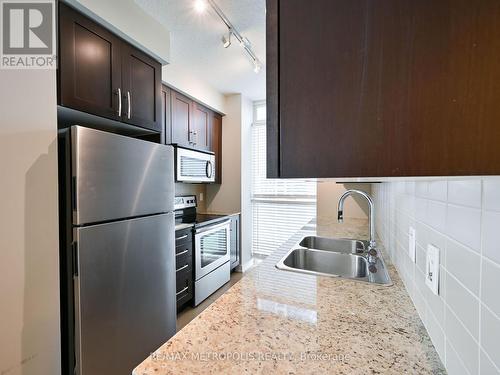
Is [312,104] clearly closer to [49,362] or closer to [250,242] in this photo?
[49,362]

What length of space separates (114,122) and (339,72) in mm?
1916

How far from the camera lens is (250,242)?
12.7 feet

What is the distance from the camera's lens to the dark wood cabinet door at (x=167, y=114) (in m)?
2.53

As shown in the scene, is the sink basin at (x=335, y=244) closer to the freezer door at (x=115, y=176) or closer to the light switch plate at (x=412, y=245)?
the light switch plate at (x=412, y=245)

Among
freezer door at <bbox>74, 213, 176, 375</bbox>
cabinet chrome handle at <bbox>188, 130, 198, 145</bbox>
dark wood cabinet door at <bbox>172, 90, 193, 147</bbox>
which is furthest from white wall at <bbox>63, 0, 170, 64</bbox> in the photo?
freezer door at <bbox>74, 213, 176, 375</bbox>

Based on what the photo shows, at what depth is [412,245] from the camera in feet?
2.66

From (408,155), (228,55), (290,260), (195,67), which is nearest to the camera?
(408,155)

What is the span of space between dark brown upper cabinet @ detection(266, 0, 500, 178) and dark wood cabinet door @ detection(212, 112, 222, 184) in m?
3.20

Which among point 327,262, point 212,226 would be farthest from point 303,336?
point 212,226

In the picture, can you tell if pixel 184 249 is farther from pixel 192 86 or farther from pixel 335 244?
pixel 192 86

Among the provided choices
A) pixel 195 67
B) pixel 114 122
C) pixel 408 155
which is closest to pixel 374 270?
pixel 408 155

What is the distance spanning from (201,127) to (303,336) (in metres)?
2.91

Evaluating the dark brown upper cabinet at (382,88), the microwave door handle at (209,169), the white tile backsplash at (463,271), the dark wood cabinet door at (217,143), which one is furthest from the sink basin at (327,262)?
the dark wood cabinet door at (217,143)

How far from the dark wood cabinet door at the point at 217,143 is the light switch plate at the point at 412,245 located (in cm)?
291
